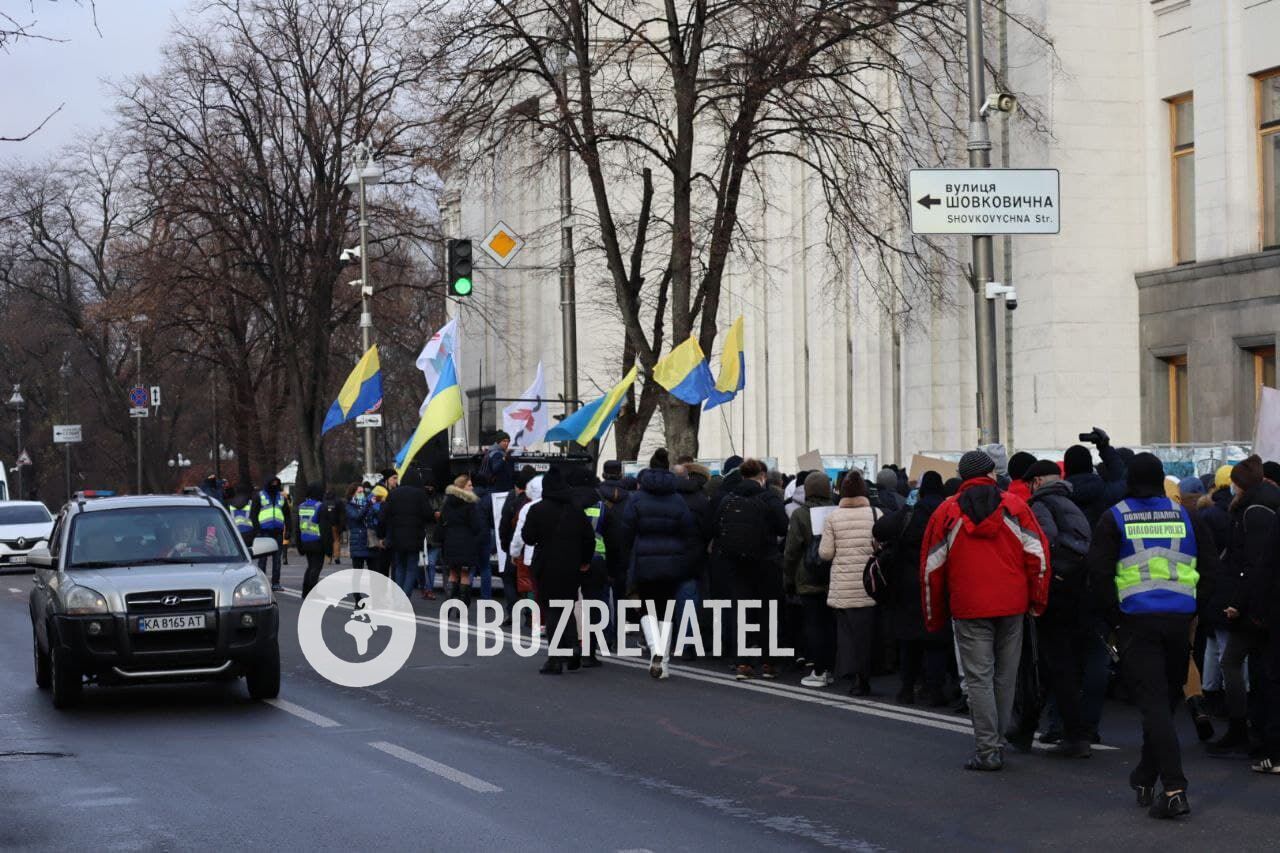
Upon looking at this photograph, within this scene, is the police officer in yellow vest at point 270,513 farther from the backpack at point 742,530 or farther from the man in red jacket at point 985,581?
the man in red jacket at point 985,581

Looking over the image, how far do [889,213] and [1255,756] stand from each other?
1984 centimetres

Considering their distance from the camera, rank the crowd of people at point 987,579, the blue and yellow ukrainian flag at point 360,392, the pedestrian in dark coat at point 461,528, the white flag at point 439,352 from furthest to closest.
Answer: the blue and yellow ukrainian flag at point 360,392 → the white flag at point 439,352 → the pedestrian in dark coat at point 461,528 → the crowd of people at point 987,579

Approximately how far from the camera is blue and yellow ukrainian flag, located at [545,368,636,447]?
2531cm

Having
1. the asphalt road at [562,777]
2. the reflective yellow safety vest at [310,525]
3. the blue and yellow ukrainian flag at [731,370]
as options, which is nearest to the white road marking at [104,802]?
the asphalt road at [562,777]

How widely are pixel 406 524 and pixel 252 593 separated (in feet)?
33.2

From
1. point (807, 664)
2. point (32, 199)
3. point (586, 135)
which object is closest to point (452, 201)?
point (32, 199)

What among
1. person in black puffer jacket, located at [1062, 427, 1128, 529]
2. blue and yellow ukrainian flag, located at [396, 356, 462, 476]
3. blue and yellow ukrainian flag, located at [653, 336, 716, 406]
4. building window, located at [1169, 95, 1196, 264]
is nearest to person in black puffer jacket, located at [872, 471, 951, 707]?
person in black puffer jacket, located at [1062, 427, 1128, 529]

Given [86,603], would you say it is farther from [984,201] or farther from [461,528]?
[461,528]

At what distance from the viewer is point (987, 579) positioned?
1114 cm

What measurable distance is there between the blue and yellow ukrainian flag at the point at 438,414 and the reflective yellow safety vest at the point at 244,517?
9.24ft

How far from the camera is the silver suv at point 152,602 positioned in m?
14.3

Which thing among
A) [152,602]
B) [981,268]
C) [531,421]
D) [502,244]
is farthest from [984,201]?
[531,421]

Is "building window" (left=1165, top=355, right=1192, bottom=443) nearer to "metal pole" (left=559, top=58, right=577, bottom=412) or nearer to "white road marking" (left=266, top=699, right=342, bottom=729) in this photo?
"metal pole" (left=559, top=58, right=577, bottom=412)

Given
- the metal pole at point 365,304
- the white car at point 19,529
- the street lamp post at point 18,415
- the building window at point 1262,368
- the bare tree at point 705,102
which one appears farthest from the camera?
the street lamp post at point 18,415
